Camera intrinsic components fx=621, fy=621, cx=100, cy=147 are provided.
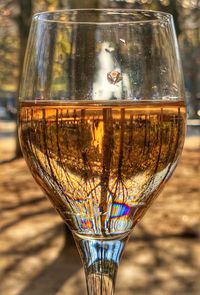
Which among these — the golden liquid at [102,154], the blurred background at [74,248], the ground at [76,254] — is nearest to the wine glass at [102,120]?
the golden liquid at [102,154]

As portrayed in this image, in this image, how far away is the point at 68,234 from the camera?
2.62 m

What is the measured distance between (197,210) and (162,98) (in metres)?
3.13

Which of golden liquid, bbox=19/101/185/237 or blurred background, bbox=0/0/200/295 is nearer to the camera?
golden liquid, bbox=19/101/185/237

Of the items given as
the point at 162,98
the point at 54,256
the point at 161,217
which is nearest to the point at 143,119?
the point at 162,98

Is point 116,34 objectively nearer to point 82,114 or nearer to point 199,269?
point 82,114

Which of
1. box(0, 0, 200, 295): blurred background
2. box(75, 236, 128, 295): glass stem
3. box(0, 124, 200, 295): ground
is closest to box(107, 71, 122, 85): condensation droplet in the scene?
box(75, 236, 128, 295): glass stem

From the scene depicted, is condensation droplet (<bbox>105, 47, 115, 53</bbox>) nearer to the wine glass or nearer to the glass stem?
the wine glass

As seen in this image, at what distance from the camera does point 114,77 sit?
1.47ft

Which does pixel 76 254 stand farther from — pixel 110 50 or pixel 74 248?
pixel 110 50

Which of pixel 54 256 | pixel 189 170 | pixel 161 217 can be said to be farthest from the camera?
pixel 189 170

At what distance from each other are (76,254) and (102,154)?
2178 millimetres

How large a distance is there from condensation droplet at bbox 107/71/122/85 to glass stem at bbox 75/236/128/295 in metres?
0.12

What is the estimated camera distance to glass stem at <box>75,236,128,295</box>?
450 millimetres

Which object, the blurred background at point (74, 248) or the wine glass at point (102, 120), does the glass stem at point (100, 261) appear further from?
the blurred background at point (74, 248)
